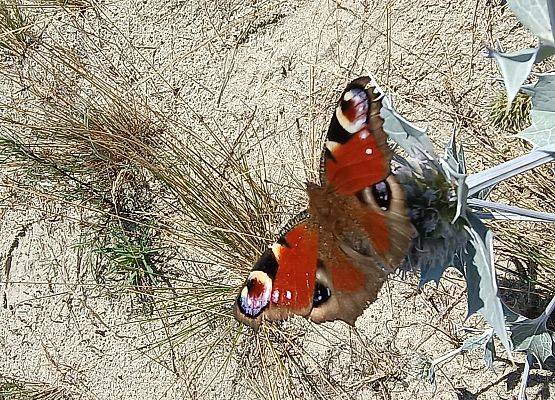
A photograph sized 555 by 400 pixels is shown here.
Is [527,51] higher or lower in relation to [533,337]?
higher

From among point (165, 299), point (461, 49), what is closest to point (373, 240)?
point (461, 49)

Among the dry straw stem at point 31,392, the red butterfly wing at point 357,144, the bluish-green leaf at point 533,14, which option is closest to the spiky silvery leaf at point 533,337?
the red butterfly wing at point 357,144

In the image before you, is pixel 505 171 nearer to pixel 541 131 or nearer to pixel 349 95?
pixel 541 131

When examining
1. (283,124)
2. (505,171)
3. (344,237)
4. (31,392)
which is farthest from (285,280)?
(31,392)

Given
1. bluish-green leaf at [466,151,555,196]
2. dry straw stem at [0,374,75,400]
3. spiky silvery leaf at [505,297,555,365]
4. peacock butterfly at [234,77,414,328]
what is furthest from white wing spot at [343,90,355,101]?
dry straw stem at [0,374,75,400]

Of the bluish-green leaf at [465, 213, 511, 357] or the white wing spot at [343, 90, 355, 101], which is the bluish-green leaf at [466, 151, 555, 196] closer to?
the bluish-green leaf at [465, 213, 511, 357]
